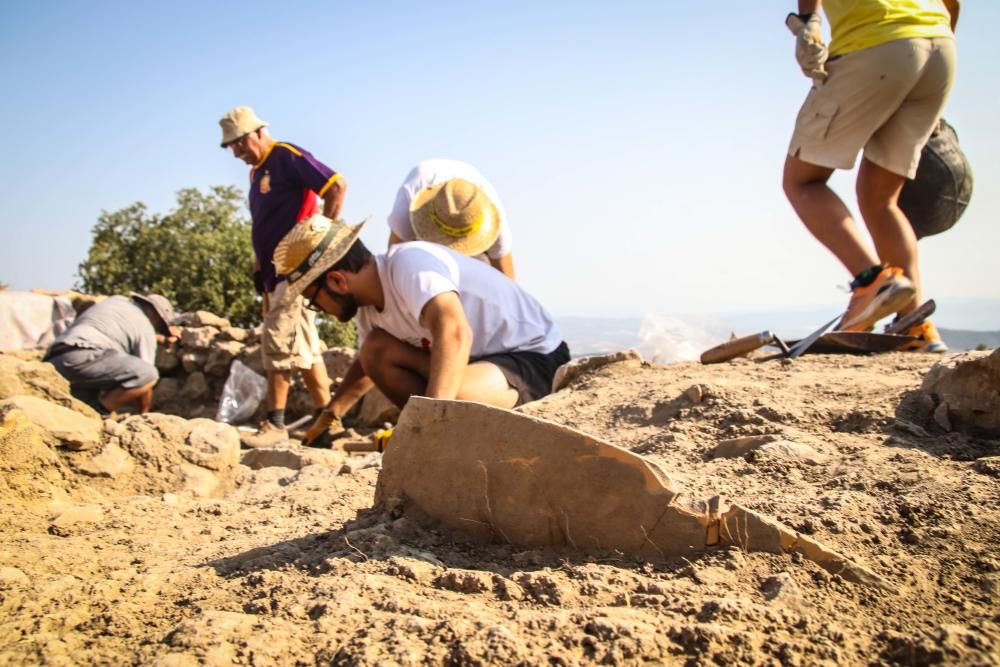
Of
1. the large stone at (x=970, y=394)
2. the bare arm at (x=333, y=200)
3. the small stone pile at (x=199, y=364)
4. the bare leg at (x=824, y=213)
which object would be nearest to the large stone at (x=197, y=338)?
the small stone pile at (x=199, y=364)

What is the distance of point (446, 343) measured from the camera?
8.99 feet

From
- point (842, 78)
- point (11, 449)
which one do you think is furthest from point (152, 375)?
point (842, 78)

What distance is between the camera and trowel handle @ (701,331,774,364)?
305cm

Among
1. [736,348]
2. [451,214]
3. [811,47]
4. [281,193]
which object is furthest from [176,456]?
[811,47]

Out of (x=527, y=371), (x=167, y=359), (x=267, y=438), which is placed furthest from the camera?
(x=167, y=359)

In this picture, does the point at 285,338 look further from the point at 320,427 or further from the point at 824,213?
the point at 824,213

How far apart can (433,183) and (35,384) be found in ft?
6.74

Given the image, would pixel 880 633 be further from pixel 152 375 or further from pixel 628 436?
pixel 152 375

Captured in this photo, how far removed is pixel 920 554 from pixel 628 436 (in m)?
0.99

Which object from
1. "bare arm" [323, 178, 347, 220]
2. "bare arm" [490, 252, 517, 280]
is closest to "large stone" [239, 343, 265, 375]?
"bare arm" [323, 178, 347, 220]

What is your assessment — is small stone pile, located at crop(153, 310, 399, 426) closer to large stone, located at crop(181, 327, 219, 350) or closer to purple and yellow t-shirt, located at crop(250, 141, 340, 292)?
large stone, located at crop(181, 327, 219, 350)

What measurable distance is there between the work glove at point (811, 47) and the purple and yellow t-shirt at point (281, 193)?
2.65 metres

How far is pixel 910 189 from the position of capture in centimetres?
345

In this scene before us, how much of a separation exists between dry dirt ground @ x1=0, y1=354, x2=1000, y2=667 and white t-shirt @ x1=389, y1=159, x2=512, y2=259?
7.47ft
